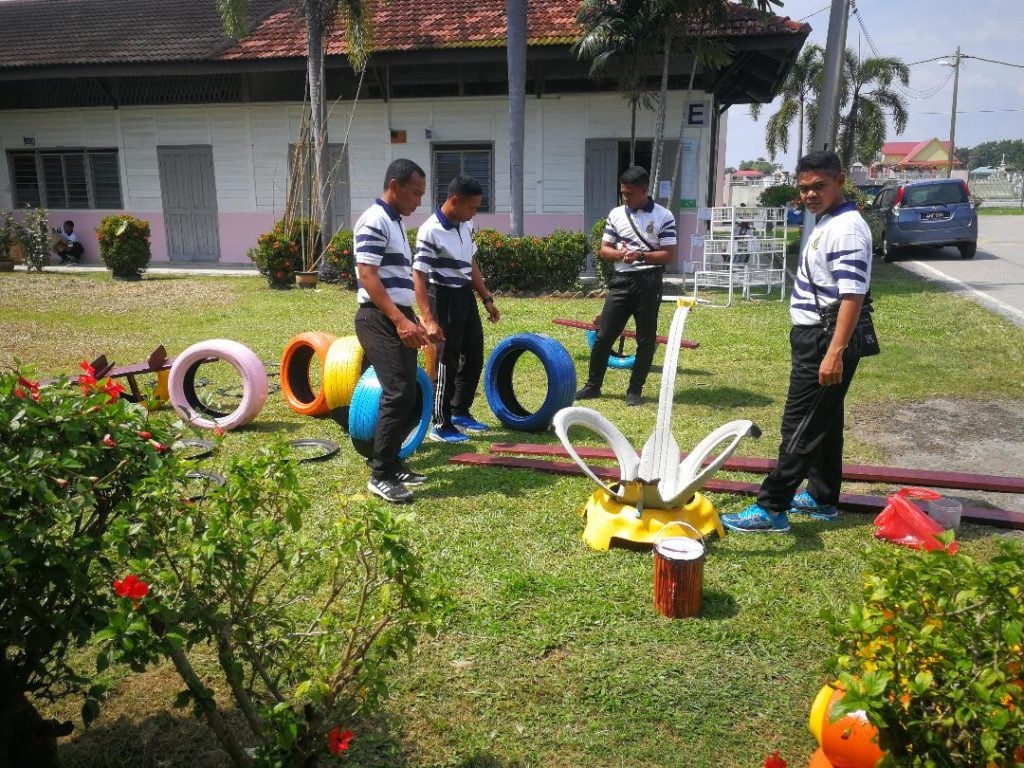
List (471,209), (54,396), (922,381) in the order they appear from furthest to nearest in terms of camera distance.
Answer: (922,381) → (471,209) → (54,396)

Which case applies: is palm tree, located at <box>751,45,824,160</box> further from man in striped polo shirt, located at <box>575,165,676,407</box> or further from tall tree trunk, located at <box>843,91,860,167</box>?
man in striped polo shirt, located at <box>575,165,676,407</box>

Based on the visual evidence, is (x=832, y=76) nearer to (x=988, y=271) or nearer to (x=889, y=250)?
(x=988, y=271)

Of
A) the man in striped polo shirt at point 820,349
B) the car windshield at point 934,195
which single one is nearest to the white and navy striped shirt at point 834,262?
the man in striped polo shirt at point 820,349

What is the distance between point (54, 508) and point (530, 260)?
12518mm

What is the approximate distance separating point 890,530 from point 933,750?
2737 mm

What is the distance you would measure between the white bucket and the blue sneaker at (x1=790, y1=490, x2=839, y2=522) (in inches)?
19.4

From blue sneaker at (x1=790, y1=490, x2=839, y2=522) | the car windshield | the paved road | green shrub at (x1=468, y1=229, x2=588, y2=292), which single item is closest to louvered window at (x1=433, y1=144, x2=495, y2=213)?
green shrub at (x1=468, y1=229, x2=588, y2=292)

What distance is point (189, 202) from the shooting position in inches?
746

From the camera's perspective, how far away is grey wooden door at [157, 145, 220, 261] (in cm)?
1861

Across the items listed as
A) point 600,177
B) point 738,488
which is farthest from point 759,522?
point 600,177

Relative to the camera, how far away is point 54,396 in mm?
2250

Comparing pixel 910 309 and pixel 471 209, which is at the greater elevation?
pixel 471 209

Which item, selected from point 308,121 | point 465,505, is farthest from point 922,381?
point 308,121

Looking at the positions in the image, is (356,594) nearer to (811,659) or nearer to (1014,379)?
(811,659)
